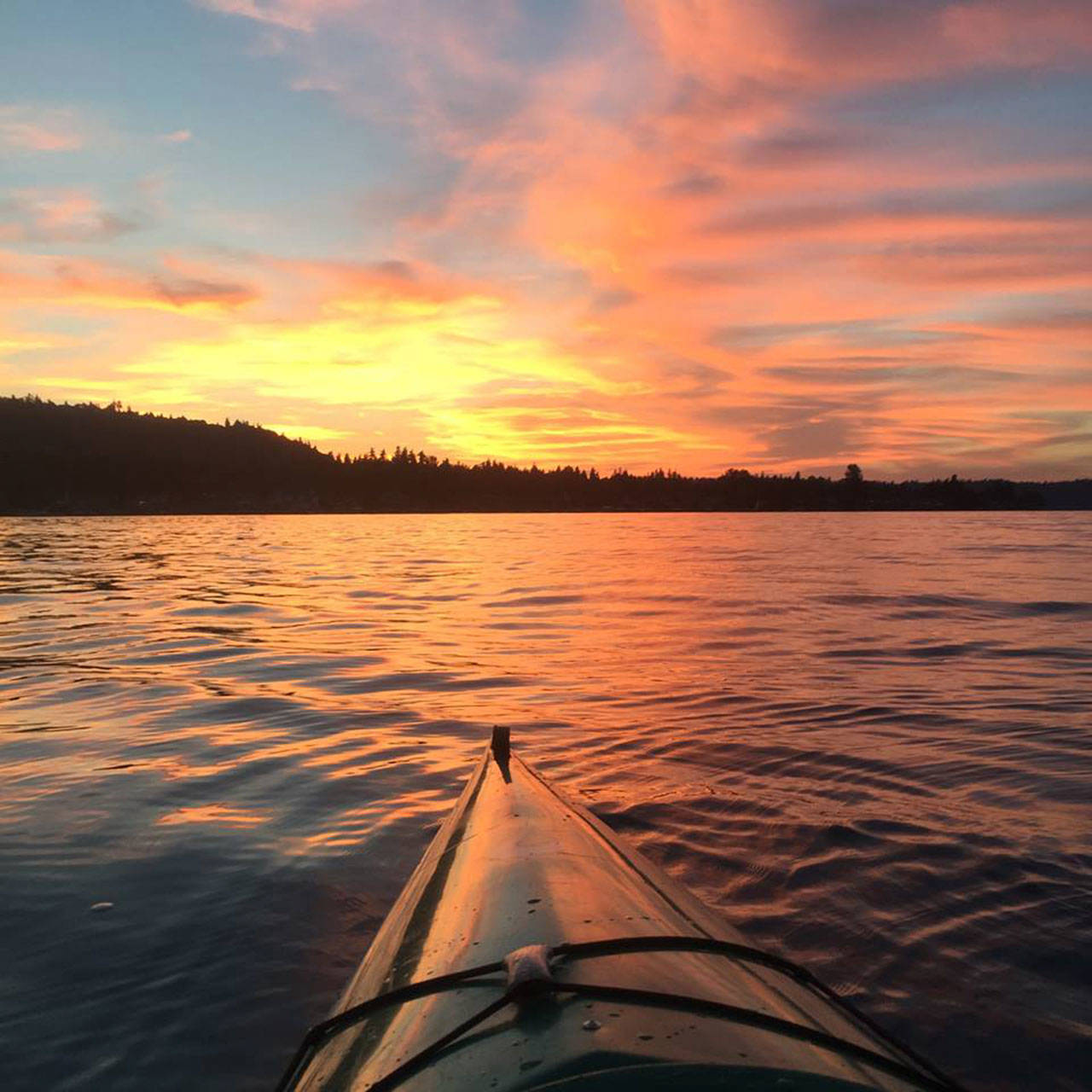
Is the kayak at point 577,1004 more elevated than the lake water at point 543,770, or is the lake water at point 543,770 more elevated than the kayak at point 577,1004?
the kayak at point 577,1004

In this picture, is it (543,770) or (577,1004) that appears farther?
(543,770)

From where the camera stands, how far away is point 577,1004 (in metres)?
2.34

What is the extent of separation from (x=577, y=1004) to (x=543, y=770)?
549cm

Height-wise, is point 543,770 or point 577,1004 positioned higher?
point 577,1004

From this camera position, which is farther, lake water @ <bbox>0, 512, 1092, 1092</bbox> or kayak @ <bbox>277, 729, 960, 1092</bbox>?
lake water @ <bbox>0, 512, 1092, 1092</bbox>

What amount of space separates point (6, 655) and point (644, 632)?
1102 centimetres

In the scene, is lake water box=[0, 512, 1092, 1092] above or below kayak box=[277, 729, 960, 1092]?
below

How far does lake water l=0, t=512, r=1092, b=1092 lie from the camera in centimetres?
413

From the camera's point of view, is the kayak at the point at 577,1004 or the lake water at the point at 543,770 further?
the lake water at the point at 543,770

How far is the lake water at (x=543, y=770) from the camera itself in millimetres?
4129

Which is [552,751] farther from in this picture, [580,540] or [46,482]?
[46,482]

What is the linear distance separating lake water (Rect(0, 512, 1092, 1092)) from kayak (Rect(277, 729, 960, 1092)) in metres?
1.25

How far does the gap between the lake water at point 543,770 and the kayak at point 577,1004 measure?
1247mm

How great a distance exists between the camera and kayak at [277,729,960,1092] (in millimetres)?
2057
